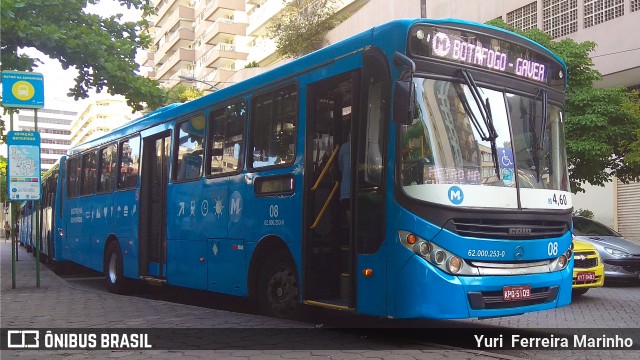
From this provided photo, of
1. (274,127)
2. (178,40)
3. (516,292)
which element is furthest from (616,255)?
(178,40)

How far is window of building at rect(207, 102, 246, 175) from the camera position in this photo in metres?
8.53

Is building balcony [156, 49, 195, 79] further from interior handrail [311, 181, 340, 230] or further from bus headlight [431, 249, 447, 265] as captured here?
bus headlight [431, 249, 447, 265]

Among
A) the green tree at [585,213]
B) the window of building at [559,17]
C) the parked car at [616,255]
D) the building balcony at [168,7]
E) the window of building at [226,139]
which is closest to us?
the window of building at [226,139]

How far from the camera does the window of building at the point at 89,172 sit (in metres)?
14.1

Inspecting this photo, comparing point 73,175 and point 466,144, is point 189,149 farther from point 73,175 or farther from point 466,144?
point 73,175

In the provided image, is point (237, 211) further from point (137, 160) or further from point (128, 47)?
point (128, 47)

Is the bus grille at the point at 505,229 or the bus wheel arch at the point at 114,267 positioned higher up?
the bus grille at the point at 505,229

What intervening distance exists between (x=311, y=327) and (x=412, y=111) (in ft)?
9.18

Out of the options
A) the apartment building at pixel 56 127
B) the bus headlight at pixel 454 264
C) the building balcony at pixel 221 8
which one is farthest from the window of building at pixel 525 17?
the apartment building at pixel 56 127

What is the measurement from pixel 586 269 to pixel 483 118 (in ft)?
19.5

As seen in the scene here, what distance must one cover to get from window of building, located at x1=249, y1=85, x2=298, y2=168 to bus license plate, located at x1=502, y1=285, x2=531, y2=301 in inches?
110

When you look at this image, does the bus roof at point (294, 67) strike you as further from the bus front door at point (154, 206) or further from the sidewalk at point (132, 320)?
the sidewalk at point (132, 320)

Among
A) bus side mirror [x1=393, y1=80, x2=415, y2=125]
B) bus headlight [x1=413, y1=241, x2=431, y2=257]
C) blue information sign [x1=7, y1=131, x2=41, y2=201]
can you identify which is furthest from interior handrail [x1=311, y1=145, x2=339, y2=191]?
blue information sign [x1=7, y1=131, x2=41, y2=201]

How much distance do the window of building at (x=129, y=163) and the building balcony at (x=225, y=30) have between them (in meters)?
53.6
